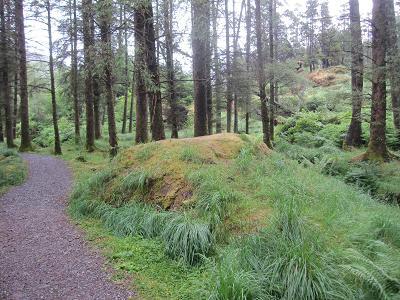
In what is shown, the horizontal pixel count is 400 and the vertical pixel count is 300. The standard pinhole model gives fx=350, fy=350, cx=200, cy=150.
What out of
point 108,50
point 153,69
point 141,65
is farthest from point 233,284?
point 108,50

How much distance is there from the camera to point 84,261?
504 cm

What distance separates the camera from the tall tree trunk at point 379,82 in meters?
10.0

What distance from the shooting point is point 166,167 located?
7262 mm

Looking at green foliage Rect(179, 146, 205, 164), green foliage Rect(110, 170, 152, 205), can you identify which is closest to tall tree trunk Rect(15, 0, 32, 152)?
green foliage Rect(110, 170, 152, 205)

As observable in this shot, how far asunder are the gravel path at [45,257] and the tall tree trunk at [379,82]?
872 centimetres

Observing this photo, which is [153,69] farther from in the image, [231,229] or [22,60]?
[22,60]

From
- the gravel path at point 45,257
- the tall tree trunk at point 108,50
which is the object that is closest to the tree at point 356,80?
the tall tree trunk at point 108,50

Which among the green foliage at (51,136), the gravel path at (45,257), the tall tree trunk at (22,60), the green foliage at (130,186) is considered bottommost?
the gravel path at (45,257)

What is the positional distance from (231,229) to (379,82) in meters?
7.46

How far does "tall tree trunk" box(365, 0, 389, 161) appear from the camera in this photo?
10000mm

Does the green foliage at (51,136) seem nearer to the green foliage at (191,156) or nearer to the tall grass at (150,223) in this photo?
the tall grass at (150,223)

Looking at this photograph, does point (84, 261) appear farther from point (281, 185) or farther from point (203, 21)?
point (203, 21)

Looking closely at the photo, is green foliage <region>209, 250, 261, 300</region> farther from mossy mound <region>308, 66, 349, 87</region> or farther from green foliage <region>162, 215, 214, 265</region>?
mossy mound <region>308, 66, 349, 87</region>

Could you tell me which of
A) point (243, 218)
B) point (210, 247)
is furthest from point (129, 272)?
point (243, 218)
